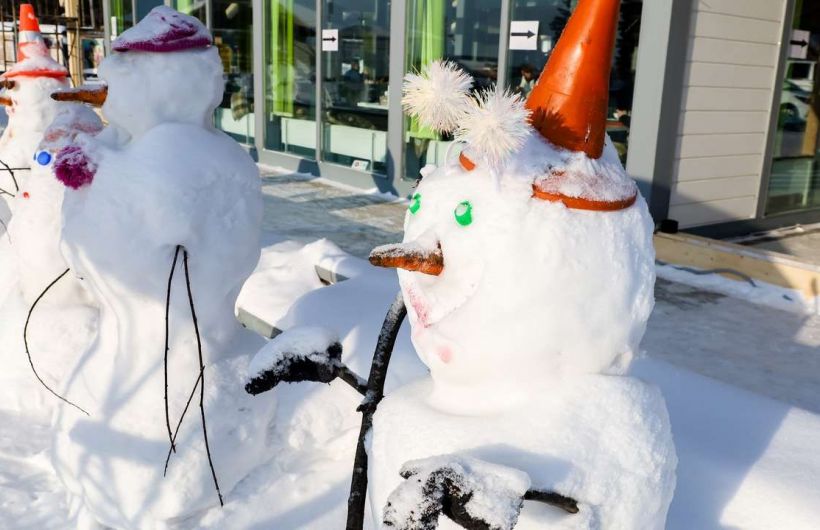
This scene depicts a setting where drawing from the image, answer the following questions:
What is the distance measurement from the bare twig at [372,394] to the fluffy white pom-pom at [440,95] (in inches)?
16.9

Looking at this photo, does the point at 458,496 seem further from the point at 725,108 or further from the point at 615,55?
the point at 725,108

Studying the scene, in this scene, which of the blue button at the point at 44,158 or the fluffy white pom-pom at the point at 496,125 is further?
the blue button at the point at 44,158

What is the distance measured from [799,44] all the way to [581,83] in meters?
6.38

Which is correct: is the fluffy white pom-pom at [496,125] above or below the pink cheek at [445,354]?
above

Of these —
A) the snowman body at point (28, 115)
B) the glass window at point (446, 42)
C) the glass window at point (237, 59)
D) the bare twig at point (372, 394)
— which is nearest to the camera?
the bare twig at point (372, 394)

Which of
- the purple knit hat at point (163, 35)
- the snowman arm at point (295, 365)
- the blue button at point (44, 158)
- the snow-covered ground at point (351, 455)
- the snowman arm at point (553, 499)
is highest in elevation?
the purple knit hat at point (163, 35)

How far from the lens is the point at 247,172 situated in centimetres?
219

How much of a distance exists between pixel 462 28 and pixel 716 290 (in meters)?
3.69

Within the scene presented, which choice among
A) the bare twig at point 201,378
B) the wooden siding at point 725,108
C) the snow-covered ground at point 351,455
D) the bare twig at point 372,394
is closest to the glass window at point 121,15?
the wooden siding at point 725,108

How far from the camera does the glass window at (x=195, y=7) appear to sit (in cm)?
1086

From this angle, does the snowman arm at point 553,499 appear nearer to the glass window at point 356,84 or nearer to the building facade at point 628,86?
the building facade at point 628,86

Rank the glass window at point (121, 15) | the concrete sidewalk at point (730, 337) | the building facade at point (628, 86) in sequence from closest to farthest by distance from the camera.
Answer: the concrete sidewalk at point (730, 337) → the building facade at point (628, 86) → the glass window at point (121, 15)

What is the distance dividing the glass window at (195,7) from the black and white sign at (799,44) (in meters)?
7.58

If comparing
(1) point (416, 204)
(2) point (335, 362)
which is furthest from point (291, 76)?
(1) point (416, 204)
